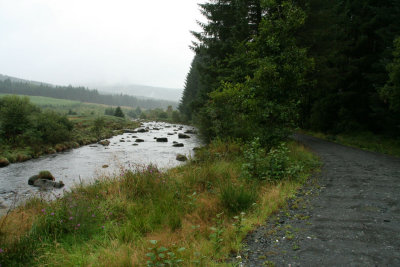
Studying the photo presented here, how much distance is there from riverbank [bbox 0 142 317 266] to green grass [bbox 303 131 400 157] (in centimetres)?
1033

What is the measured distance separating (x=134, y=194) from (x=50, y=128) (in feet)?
69.6

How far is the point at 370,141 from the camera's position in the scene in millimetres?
15570

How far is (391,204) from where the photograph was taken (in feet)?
14.4

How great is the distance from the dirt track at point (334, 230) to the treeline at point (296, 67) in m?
3.38

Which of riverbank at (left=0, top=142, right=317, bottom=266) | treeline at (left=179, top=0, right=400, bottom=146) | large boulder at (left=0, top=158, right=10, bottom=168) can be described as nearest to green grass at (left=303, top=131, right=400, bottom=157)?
treeline at (left=179, top=0, right=400, bottom=146)

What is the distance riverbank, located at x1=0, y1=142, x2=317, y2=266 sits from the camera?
3150 millimetres

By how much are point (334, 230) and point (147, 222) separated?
3358mm

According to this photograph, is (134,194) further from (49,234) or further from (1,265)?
(1,265)

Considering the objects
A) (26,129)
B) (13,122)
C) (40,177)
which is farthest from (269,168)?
(13,122)

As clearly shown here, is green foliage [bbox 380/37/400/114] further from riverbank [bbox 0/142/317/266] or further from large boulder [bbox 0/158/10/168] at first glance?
large boulder [bbox 0/158/10/168]

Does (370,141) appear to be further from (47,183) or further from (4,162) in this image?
(4,162)

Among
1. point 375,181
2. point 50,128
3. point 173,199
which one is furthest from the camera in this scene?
point 50,128

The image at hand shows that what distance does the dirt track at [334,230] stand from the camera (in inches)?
110

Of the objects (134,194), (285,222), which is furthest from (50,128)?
(285,222)
